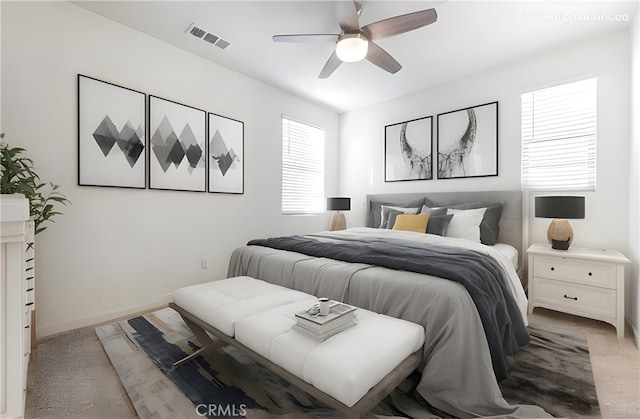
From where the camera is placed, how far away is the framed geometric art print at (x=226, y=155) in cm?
346

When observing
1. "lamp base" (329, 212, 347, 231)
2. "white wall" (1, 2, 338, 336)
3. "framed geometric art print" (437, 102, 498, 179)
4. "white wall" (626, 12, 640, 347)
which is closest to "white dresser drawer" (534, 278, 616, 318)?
"white wall" (626, 12, 640, 347)

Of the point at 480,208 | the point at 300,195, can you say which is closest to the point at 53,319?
the point at 300,195

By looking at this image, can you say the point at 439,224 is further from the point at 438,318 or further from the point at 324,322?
the point at 324,322

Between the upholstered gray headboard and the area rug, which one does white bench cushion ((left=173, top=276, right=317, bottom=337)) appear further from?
the upholstered gray headboard

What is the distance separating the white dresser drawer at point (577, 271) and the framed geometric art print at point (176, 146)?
3.66m

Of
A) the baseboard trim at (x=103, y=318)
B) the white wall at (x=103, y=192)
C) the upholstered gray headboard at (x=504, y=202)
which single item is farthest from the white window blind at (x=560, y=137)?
the baseboard trim at (x=103, y=318)

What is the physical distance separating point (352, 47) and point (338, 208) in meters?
2.54

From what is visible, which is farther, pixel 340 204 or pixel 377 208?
pixel 340 204

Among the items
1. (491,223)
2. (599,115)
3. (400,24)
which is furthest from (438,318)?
(599,115)

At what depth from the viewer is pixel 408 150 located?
430 cm

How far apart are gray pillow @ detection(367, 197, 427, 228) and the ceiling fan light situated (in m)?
2.20

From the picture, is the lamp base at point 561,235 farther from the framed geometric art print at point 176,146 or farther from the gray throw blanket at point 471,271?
the framed geometric art print at point 176,146

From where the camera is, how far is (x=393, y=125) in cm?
449

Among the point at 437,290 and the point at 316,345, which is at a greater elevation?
the point at 437,290
